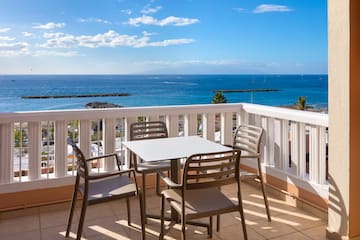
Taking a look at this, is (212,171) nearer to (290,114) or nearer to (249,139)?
(249,139)

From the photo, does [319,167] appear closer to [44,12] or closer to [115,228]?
[115,228]

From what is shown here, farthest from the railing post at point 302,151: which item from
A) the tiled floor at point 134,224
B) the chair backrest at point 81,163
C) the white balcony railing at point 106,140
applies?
the chair backrest at point 81,163

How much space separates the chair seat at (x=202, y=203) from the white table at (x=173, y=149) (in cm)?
27

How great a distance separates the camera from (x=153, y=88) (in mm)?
25000

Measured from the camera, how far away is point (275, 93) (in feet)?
85.8

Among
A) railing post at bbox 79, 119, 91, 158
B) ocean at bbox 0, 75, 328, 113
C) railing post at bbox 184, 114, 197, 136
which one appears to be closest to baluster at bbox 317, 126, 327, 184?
railing post at bbox 184, 114, 197, 136

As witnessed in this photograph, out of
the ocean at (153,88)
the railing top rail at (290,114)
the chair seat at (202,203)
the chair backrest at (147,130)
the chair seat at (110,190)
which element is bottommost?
the chair seat at (202,203)

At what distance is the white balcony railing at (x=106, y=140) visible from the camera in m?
2.99

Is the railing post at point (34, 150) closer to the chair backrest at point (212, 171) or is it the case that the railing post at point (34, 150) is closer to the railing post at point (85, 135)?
the railing post at point (85, 135)

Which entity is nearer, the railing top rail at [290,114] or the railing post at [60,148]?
the railing top rail at [290,114]

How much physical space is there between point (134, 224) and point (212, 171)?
1.16 metres

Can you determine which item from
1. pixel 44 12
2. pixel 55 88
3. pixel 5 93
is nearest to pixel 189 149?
pixel 5 93

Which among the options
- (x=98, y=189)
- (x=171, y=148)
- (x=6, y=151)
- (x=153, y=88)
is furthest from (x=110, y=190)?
(x=153, y=88)

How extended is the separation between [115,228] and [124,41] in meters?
24.4
